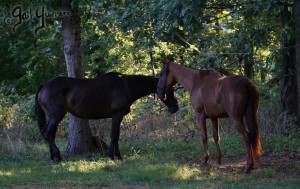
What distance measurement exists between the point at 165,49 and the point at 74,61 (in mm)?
6398

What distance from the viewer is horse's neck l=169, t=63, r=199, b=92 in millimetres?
10555

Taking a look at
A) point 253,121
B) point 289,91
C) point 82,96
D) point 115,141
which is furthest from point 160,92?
point 289,91

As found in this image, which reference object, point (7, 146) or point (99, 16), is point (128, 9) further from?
point (7, 146)

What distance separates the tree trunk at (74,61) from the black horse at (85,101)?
0.60 m

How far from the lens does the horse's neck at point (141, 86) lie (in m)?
11.6

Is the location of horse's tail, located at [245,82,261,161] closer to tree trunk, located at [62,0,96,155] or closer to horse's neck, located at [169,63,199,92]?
horse's neck, located at [169,63,199,92]

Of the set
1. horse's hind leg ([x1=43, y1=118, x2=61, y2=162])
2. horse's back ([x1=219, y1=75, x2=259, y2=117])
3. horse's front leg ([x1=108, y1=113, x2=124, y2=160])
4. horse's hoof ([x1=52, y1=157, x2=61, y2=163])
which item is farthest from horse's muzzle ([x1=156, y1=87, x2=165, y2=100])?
horse's hoof ([x1=52, y1=157, x2=61, y2=163])

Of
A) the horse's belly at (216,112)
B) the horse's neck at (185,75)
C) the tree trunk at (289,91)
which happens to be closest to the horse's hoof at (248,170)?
the horse's belly at (216,112)

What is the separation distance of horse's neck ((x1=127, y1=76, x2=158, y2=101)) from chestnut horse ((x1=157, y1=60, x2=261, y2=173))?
0.68 m

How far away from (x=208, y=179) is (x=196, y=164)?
164 centimetres

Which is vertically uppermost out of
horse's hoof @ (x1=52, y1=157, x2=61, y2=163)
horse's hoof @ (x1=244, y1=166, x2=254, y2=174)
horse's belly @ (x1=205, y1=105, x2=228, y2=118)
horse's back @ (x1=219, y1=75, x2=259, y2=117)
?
horse's back @ (x1=219, y1=75, x2=259, y2=117)

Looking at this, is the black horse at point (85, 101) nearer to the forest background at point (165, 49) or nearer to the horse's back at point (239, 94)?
the forest background at point (165, 49)

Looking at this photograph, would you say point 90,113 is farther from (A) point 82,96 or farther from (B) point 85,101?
(A) point 82,96

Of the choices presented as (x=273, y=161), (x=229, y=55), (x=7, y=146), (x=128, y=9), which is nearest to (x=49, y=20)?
(x=128, y=9)
